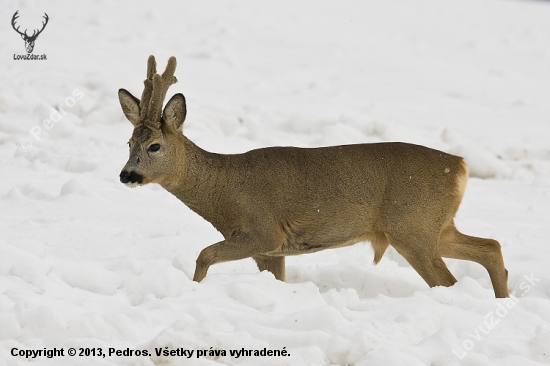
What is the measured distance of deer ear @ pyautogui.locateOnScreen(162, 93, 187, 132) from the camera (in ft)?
23.8

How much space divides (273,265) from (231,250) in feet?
2.41

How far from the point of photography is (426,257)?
7.29m

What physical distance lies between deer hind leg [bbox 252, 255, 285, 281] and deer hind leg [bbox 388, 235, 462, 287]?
3.33ft

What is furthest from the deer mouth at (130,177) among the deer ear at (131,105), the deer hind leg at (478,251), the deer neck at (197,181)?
the deer hind leg at (478,251)

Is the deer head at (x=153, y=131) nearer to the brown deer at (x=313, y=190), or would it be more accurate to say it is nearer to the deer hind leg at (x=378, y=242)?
the brown deer at (x=313, y=190)

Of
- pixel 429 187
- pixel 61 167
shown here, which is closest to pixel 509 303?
pixel 429 187

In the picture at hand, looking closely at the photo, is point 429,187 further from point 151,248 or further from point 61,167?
point 61,167

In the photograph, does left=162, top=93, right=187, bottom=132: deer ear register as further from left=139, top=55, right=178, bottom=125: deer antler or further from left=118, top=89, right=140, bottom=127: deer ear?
left=118, top=89, right=140, bottom=127: deer ear

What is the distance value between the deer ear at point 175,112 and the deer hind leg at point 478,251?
8.18ft

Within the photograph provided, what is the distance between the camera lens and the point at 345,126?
12.5m

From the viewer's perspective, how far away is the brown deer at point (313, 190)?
7219 mm
